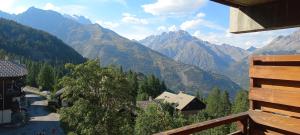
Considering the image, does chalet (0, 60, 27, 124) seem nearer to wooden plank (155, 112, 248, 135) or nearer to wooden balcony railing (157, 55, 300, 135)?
wooden plank (155, 112, 248, 135)

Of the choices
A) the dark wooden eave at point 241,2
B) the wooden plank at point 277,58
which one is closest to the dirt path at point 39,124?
the wooden plank at point 277,58

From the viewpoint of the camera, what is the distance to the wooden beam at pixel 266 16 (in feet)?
15.1

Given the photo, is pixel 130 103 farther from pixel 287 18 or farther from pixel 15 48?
pixel 15 48

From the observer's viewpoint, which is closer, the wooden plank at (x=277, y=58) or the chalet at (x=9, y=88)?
the wooden plank at (x=277, y=58)

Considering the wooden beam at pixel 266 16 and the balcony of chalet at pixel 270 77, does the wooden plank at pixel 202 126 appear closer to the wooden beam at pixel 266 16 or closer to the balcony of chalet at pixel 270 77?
the balcony of chalet at pixel 270 77

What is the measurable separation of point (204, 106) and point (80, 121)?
6003 cm

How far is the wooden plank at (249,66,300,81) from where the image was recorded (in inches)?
189

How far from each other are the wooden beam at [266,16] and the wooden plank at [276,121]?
112cm

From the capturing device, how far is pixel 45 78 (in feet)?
322

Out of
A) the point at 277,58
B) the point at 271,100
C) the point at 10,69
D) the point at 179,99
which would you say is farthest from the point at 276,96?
the point at 179,99

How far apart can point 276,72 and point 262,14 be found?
74cm

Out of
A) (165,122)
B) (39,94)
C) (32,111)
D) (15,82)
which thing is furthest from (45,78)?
(165,122)

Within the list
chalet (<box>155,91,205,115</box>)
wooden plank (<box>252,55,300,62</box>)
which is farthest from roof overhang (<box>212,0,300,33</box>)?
chalet (<box>155,91,205,115</box>)

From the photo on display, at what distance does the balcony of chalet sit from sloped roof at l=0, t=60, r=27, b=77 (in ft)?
155
